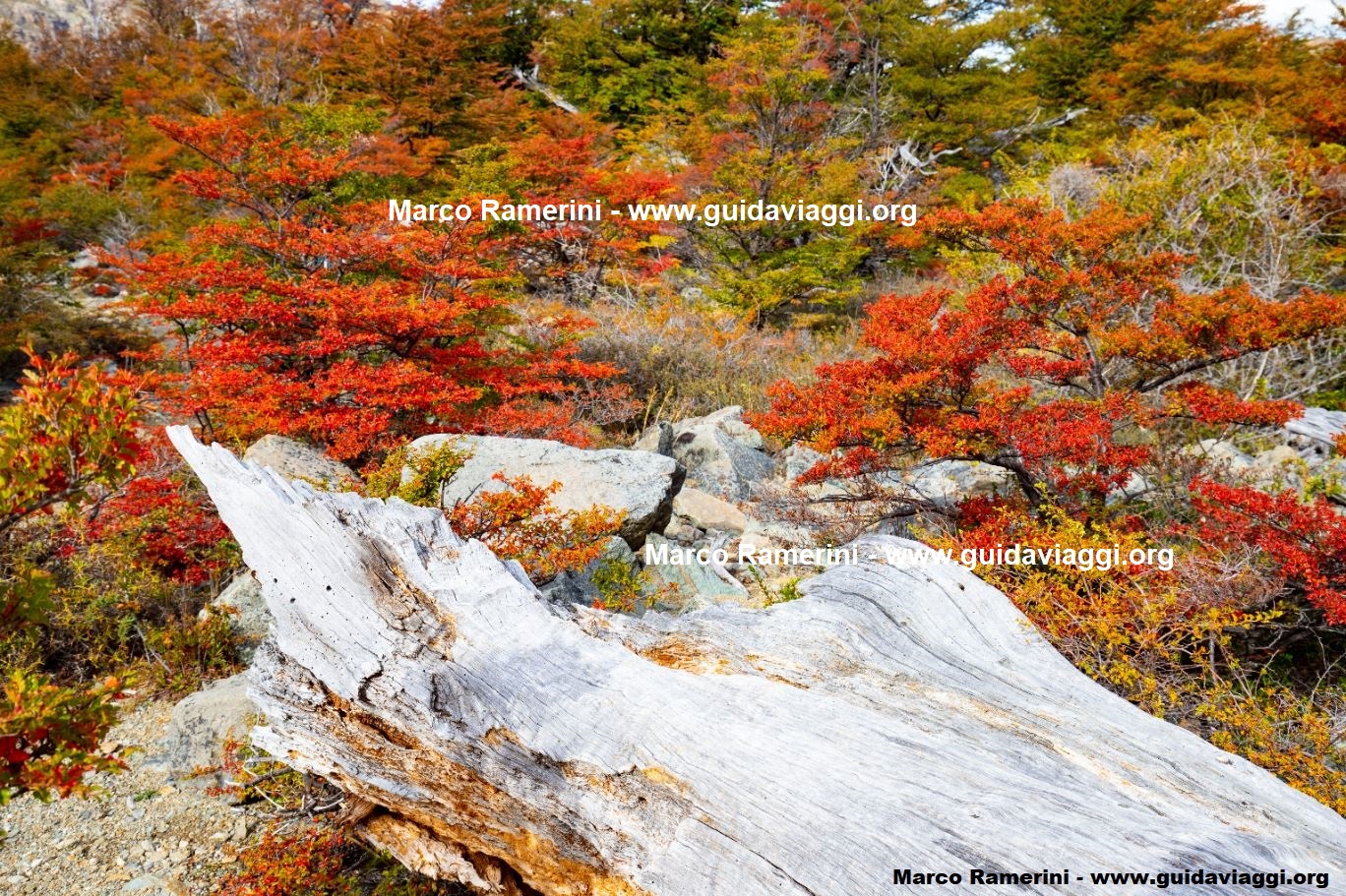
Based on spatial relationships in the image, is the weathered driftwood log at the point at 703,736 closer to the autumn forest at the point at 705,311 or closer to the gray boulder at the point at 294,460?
the autumn forest at the point at 705,311

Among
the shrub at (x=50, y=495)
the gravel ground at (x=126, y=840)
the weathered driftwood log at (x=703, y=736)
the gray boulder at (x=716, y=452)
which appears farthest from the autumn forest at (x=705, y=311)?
the weathered driftwood log at (x=703, y=736)

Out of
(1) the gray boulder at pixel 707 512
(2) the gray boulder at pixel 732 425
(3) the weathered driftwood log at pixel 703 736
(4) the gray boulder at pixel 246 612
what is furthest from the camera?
(2) the gray boulder at pixel 732 425

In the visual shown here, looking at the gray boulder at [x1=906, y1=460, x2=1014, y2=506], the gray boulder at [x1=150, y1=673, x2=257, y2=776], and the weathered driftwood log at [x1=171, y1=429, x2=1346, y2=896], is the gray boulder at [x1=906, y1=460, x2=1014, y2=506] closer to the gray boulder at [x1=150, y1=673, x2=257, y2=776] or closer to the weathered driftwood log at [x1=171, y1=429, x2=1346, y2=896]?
the weathered driftwood log at [x1=171, y1=429, x2=1346, y2=896]

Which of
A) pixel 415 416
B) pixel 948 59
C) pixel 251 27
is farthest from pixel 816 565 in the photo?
pixel 251 27

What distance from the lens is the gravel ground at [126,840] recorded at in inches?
134

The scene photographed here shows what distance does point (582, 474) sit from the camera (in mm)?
6383

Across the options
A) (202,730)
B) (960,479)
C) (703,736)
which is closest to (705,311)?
(960,479)

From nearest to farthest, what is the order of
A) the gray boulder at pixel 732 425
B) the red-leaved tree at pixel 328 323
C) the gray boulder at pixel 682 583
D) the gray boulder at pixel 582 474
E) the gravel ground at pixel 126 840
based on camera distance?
the gravel ground at pixel 126 840
the gray boulder at pixel 682 583
the gray boulder at pixel 582 474
the red-leaved tree at pixel 328 323
the gray boulder at pixel 732 425

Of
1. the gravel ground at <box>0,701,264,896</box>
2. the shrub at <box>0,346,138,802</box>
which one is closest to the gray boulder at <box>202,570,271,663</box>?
the gravel ground at <box>0,701,264,896</box>

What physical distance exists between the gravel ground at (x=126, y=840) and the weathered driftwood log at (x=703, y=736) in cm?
122

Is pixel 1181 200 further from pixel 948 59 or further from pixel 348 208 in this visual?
pixel 348 208

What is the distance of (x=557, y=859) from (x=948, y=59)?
21.9 meters

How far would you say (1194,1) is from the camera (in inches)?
664

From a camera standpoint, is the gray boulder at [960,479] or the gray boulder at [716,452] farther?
the gray boulder at [716,452]
